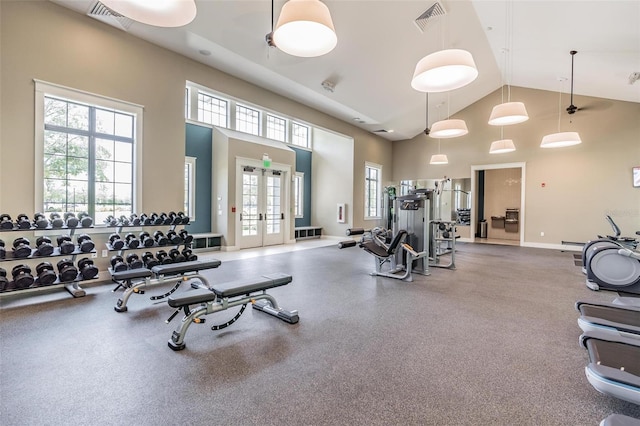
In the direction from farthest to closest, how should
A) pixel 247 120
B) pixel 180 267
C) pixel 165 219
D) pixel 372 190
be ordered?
pixel 372 190 < pixel 247 120 < pixel 165 219 < pixel 180 267

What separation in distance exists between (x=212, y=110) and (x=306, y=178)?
13.7 ft

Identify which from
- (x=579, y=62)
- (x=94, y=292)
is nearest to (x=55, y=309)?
(x=94, y=292)

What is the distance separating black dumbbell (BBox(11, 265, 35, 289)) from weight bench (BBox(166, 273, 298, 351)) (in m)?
2.19

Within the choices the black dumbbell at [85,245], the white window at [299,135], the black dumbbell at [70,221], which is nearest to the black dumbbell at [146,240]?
the black dumbbell at [85,245]

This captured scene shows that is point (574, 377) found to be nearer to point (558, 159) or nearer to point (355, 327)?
point (355, 327)

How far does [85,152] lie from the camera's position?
4879 mm

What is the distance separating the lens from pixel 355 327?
123 inches

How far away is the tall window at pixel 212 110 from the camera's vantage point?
8.29m

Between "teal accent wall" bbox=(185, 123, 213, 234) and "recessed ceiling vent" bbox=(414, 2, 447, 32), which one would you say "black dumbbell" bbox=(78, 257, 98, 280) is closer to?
"teal accent wall" bbox=(185, 123, 213, 234)

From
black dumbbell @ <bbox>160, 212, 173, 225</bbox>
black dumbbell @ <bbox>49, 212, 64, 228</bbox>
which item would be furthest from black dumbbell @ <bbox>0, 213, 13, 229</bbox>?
black dumbbell @ <bbox>160, 212, 173, 225</bbox>

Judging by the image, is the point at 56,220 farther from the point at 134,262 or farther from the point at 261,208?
the point at 261,208

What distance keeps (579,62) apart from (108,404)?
969 cm

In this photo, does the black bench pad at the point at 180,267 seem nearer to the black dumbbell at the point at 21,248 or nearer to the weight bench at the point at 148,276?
the weight bench at the point at 148,276

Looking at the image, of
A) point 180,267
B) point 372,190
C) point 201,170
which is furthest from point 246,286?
point 372,190
